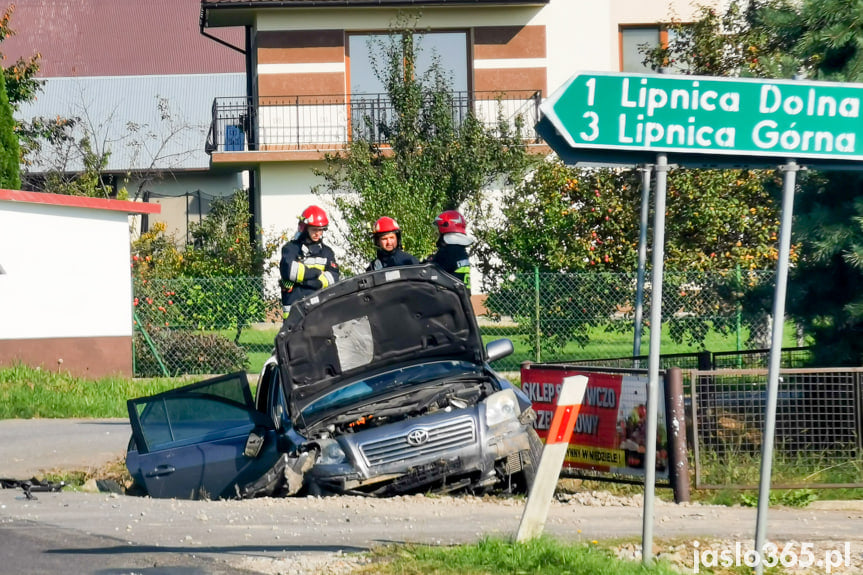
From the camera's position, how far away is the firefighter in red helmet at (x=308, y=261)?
A: 11.4m

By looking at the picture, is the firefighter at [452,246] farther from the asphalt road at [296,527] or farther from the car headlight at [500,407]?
the asphalt road at [296,527]

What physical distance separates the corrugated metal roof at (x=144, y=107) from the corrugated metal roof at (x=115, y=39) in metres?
1.68

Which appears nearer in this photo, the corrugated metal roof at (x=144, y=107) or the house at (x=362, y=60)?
the house at (x=362, y=60)

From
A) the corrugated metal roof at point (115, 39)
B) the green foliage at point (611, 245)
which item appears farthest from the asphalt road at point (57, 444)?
the corrugated metal roof at point (115, 39)

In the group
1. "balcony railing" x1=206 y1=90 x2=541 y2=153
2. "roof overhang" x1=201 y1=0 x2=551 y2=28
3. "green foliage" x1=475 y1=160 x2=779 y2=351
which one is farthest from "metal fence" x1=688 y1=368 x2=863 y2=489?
"roof overhang" x1=201 y1=0 x2=551 y2=28

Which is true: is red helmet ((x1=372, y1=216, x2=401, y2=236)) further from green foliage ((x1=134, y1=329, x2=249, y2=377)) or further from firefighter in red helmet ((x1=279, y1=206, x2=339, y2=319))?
green foliage ((x1=134, y1=329, x2=249, y2=377))

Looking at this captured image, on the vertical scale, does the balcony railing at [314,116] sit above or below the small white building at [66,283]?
above

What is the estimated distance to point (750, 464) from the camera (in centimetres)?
951

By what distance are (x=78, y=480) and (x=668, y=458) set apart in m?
5.36

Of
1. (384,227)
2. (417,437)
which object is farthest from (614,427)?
(384,227)

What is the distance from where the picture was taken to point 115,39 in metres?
49.8

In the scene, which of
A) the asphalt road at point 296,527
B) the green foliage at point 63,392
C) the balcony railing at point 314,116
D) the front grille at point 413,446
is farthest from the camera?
the balcony railing at point 314,116

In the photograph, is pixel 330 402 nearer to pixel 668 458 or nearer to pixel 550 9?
pixel 668 458

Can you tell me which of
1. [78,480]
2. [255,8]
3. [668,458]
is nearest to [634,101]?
[668,458]
